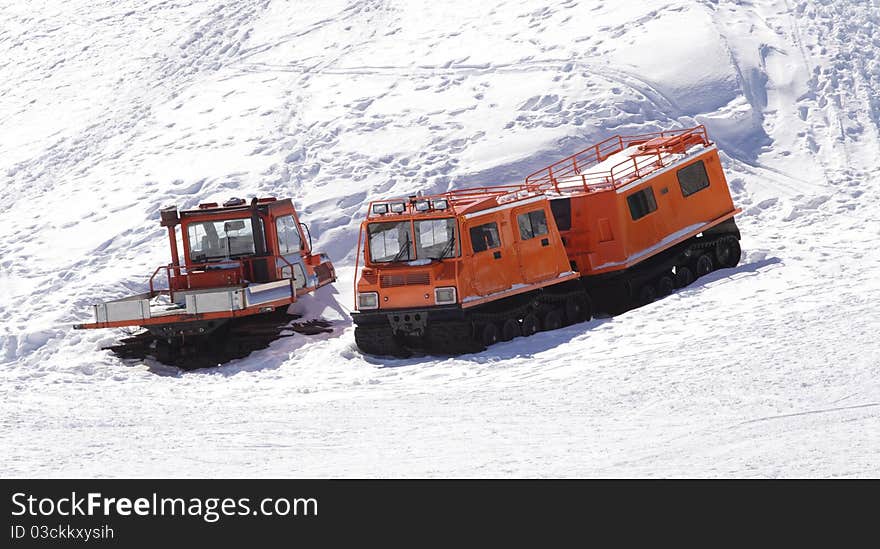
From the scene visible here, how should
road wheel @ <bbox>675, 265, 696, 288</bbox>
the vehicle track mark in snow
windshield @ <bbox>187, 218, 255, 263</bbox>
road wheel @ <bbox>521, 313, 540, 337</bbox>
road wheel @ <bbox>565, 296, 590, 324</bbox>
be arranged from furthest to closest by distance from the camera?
road wheel @ <bbox>675, 265, 696, 288</bbox> → windshield @ <bbox>187, 218, 255, 263</bbox> → road wheel @ <bbox>565, 296, 590, 324</bbox> → road wheel @ <bbox>521, 313, 540, 337</bbox> → the vehicle track mark in snow

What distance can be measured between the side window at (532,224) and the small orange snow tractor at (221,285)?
11.0 ft

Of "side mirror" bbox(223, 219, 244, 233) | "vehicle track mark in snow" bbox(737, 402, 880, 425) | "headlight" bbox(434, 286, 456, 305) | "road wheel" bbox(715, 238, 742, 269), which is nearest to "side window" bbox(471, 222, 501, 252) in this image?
"headlight" bbox(434, 286, 456, 305)

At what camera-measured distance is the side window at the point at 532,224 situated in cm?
1691

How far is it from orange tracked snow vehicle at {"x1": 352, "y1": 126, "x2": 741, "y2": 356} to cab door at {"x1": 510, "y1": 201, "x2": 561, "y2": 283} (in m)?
0.02

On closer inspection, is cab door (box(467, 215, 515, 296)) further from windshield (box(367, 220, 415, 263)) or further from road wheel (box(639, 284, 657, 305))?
road wheel (box(639, 284, 657, 305))

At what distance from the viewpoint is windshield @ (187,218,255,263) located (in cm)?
1789

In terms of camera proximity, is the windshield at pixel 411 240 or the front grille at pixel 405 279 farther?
the windshield at pixel 411 240

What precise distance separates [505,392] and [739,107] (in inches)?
609

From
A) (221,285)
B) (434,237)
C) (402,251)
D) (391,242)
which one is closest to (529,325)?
(434,237)

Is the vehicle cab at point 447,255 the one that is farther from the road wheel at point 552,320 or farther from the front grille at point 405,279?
the road wheel at point 552,320

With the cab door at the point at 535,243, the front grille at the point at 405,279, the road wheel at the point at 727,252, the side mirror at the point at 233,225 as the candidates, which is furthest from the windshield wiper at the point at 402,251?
the road wheel at the point at 727,252

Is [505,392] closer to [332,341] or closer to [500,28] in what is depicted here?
[332,341]

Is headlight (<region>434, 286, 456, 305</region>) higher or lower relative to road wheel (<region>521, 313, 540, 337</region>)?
higher
